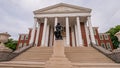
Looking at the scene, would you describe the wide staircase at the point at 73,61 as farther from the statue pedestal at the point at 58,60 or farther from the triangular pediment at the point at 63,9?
the triangular pediment at the point at 63,9

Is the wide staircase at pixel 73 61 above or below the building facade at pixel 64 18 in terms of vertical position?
below

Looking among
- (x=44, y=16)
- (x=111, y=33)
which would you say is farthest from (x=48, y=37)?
(x=111, y=33)

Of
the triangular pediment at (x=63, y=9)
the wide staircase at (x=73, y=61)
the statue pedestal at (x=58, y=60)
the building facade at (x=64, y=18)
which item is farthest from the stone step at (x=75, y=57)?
the triangular pediment at (x=63, y=9)

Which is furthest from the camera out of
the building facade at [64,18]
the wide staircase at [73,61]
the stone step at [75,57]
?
the building facade at [64,18]

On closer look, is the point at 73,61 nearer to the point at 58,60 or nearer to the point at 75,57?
the point at 75,57

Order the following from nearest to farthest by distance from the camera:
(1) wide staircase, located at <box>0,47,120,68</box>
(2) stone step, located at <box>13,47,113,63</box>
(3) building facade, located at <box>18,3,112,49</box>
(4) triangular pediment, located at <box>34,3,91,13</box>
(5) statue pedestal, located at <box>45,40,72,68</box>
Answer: (5) statue pedestal, located at <box>45,40,72,68</box>
(1) wide staircase, located at <box>0,47,120,68</box>
(2) stone step, located at <box>13,47,113,63</box>
(3) building facade, located at <box>18,3,112,49</box>
(4) triangular pediment, located at <box>34,3,91,13</box>

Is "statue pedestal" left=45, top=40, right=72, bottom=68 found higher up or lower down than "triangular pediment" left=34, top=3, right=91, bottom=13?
lower down

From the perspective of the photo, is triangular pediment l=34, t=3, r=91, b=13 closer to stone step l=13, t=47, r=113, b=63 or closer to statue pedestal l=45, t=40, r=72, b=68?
stone step l=13, t=47, r=113, b=63

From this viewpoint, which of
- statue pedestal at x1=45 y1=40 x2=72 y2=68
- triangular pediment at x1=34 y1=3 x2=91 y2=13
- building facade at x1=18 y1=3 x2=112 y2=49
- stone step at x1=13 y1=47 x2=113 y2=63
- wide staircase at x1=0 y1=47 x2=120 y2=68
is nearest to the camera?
statue pedestal at x1=45 y1=40 x2=72 y2=68

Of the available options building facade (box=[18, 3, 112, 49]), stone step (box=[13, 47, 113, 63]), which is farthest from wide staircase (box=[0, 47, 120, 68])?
building facade (box=[18, 3, 112, 49])

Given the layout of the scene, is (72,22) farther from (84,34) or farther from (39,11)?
(39,11)

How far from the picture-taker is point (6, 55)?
32.0ft

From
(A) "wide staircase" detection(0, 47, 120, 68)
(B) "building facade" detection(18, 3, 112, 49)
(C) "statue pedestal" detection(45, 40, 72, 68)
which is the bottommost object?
(A) "wide staircase" detection(0, 47, 120, 68)

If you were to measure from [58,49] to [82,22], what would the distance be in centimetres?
1795
